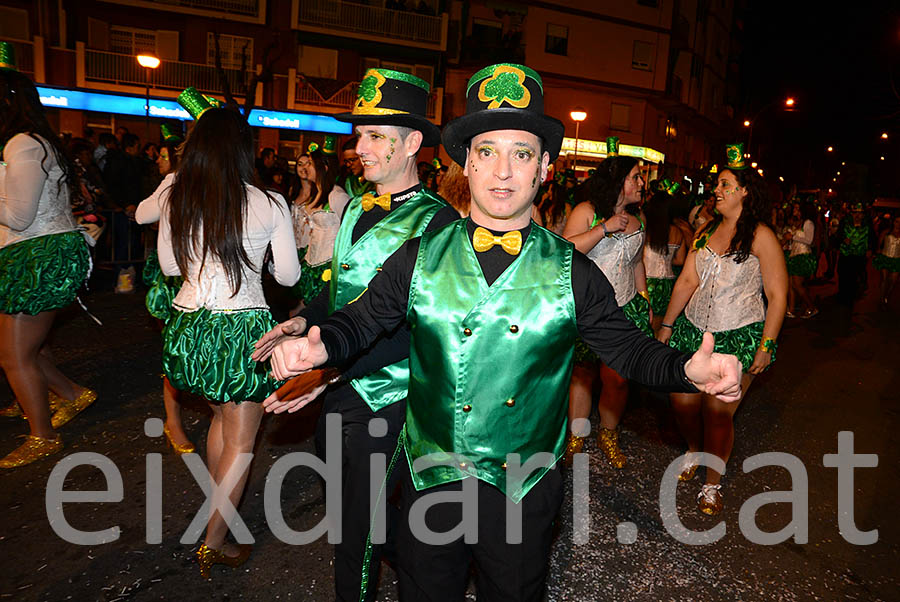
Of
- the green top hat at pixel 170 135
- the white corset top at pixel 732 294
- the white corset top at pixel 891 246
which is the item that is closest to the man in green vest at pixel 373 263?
the white corset top at pixel 732 294

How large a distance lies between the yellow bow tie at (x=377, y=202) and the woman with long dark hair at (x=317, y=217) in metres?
3.94

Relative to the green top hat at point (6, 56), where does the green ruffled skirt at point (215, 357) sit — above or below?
below

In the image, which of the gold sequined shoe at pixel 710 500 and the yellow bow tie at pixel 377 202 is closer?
the yellow bow tie at pixel 377 202

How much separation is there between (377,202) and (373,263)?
31 cm

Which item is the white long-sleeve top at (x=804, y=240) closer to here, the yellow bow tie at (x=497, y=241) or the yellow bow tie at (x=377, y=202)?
the yellow bow tie at (x=377, y=202)

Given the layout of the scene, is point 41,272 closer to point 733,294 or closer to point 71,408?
point 71,408

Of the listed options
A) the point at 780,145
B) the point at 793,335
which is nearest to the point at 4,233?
the point at 793,335

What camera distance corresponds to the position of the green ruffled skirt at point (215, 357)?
10.3 feet

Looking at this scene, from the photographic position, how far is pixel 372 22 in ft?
81.9

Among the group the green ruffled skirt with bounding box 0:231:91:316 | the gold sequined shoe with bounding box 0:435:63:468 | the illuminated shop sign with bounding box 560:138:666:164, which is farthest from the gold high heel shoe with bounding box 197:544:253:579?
the illuminated shop sign with bounding box 560:138:666:164

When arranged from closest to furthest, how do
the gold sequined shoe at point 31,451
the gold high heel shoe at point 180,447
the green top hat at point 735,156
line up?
the gold sequined shoe at point 31,451, the green top hat at point 735,156, the gold high heel shoe at point 180,447

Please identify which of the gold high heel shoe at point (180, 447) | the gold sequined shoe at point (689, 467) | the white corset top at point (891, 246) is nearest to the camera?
the gold high heel shoe at point (180, 447)

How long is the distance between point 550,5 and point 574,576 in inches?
1156

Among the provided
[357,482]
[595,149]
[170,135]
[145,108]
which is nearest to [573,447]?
[357,482]
